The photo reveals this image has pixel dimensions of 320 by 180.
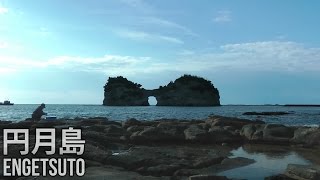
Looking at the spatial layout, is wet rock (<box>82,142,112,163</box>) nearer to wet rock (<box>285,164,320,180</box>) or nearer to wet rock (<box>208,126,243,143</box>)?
wet rock (<box>285,164,320,180</box>)

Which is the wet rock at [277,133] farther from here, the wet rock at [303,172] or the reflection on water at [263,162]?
the wet rock at [303,172]

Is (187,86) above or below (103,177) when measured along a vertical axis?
above

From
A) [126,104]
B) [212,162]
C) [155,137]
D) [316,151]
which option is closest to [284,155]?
[316,151]

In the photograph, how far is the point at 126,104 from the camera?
178 m

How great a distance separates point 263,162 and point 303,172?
4.55m

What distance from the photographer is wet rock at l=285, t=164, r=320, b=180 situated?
13435mm

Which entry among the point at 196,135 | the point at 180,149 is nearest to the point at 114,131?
the point at 196,135

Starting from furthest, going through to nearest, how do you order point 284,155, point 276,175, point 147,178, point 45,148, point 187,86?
point 187,86
point 284,155
point 45,148
point 276,175
point 147,178

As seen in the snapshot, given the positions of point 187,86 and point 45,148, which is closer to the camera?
point 45,148

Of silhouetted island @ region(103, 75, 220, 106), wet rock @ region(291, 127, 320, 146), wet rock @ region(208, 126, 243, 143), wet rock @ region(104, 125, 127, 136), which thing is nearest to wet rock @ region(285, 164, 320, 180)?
wet rock @ region(291, 127, 320, 146)

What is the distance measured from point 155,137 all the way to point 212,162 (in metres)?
9.30

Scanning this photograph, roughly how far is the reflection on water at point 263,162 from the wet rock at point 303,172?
3.21 feet

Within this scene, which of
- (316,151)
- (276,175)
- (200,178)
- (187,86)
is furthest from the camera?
(187,86)

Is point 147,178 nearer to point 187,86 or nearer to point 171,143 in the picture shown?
point 171,143
